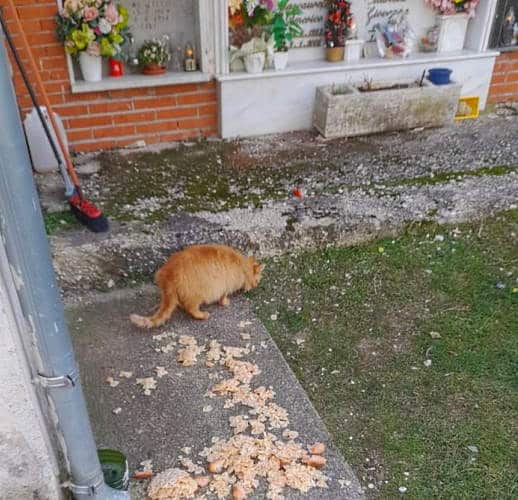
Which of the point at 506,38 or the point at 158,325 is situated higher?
the point at 506,38

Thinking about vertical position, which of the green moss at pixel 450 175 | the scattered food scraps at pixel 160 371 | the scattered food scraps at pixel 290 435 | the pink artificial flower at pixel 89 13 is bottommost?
the scattered food scraps at pixel 290 435

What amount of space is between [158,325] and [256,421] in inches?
30.8

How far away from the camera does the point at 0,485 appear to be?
6.20 ft

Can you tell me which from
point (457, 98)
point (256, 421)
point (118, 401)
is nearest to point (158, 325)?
point (118, 401)

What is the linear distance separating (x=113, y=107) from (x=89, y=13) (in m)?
0.71

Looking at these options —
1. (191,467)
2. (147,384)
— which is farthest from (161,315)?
(191,467)

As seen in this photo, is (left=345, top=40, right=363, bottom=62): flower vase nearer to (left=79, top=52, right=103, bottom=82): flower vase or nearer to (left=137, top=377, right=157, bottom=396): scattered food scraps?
(left=79, top=52, right=103, bottom=82): flower vase

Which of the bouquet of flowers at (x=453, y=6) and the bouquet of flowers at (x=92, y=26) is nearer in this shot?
the bouquet of flowers at (x=92, y=26)

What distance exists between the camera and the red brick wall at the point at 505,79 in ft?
17.0

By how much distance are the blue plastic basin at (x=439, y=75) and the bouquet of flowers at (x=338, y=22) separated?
0.82 metres

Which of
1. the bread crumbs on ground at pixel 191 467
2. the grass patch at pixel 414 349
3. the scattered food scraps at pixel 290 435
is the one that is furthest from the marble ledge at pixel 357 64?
the bread crumbs on ground at pixel 191 467

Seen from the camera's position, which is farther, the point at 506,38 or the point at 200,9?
the point at 506,38

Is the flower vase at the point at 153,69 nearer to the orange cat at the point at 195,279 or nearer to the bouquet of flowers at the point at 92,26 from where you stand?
the bouquet of flowers at the point at 92,26

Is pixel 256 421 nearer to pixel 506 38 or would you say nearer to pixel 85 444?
pixel 85 444
